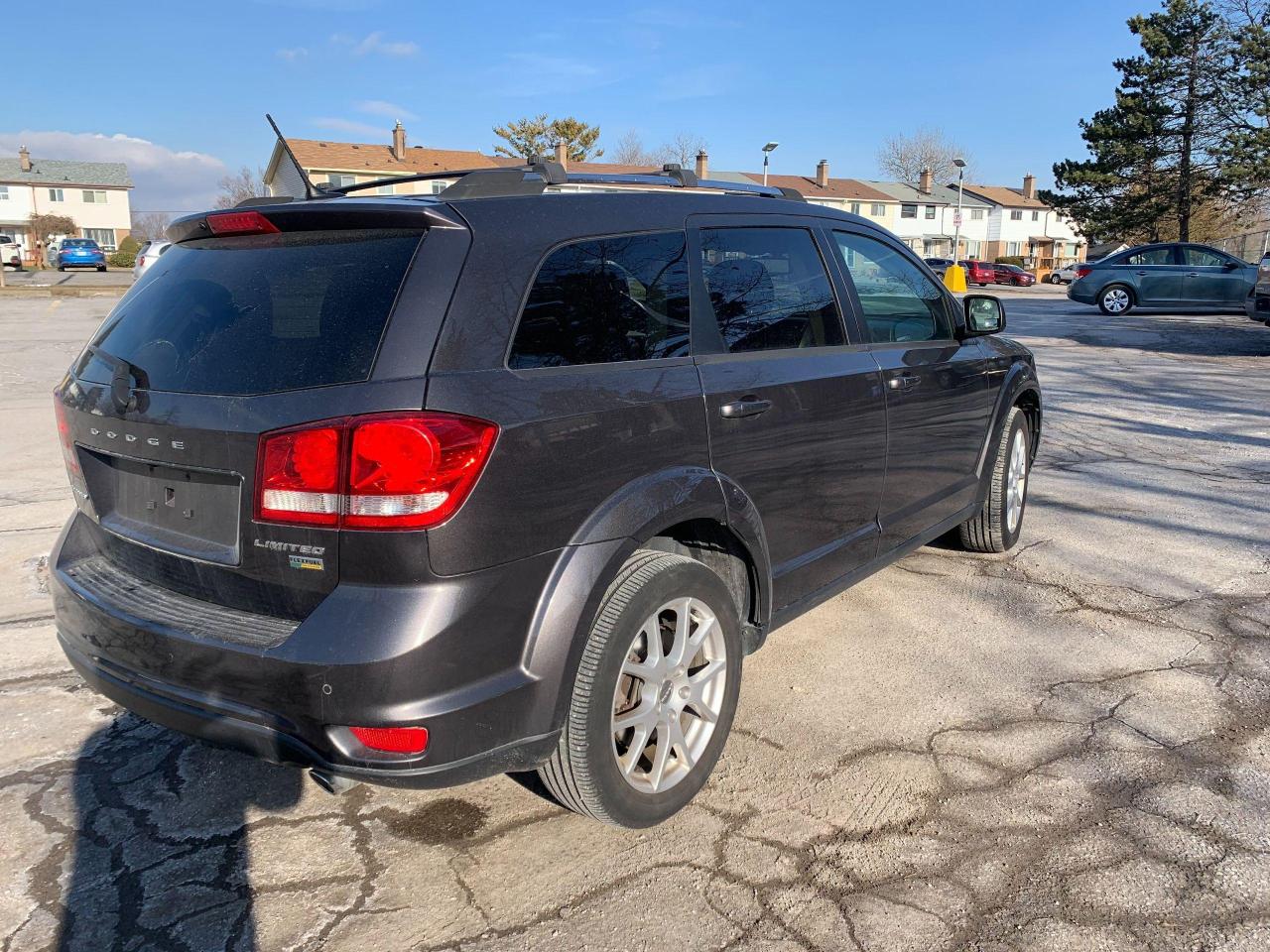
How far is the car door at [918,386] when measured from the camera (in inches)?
152

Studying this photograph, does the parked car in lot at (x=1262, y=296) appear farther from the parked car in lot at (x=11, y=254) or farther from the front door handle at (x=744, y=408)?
the parked car in lot at (x=11, y=254)

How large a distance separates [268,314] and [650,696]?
1459mm

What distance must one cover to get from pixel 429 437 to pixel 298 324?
1.68ft

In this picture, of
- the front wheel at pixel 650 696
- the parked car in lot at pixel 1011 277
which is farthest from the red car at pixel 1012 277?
the front wheel at pixel 650 696

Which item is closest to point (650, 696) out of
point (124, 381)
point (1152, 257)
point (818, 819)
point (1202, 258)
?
point (818, 819)

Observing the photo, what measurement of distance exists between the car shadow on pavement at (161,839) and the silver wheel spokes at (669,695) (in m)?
1.07

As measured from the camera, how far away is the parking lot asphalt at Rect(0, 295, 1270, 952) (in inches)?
93.0

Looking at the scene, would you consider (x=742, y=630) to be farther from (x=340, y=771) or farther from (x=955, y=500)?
(x=955, y=500)

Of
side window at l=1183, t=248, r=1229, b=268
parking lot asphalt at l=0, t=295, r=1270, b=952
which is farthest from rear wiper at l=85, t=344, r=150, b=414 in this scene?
side window at l=1183, t=248, r=1229, b=268

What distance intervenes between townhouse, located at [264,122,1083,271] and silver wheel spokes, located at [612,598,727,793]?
199 feet

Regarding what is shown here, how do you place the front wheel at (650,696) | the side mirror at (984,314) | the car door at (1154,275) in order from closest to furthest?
the front wheel at (650,696) < the side mirror at (984,314) < the car door at (1154,275)

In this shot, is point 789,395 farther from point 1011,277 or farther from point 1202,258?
point 1011,277

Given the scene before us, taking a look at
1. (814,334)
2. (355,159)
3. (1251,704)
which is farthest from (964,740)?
(355,159)

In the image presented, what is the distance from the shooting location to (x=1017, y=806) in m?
2.86
